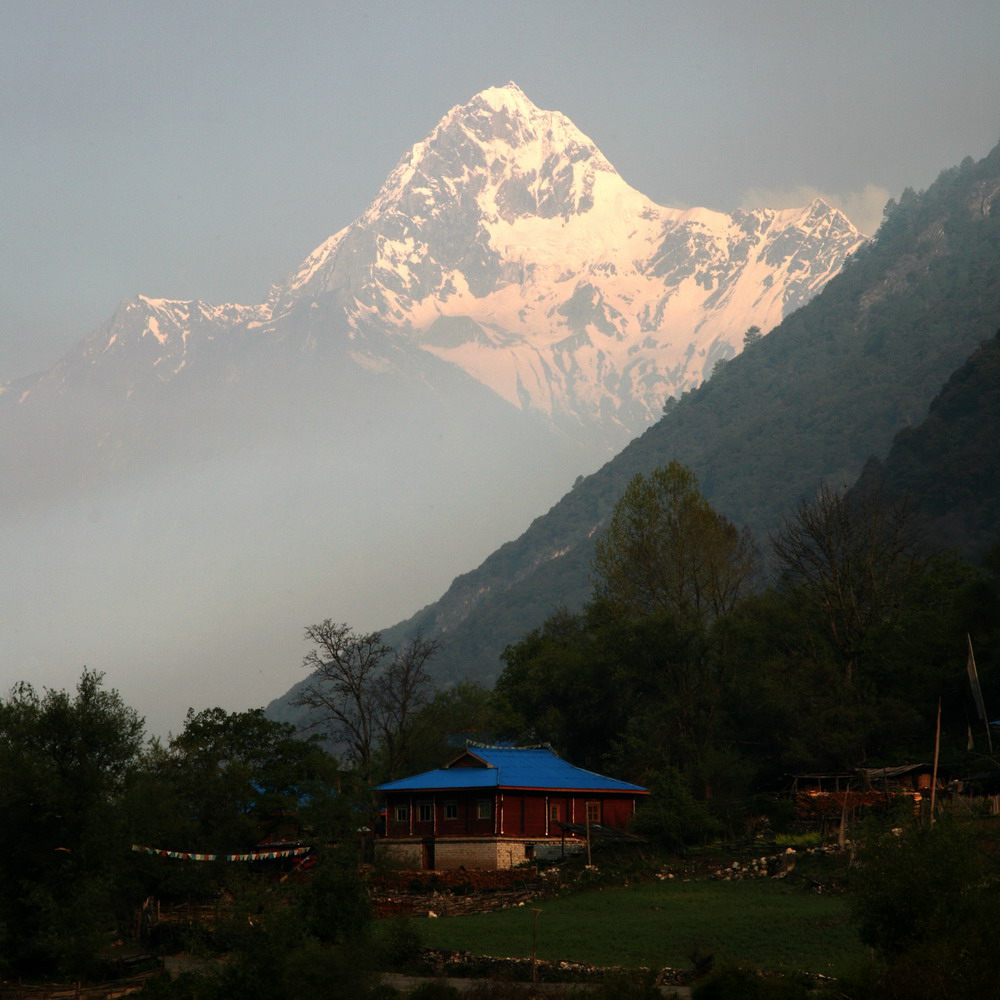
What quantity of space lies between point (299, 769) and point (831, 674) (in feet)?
94.0

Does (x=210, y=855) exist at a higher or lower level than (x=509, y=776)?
lower

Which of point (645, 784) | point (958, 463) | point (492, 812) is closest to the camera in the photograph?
point (492, 812)

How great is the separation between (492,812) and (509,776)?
6.50 ft

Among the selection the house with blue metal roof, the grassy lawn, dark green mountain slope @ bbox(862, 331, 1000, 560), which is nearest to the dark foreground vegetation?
the grassy lawn

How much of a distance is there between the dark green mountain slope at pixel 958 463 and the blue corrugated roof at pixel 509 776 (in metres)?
81.8

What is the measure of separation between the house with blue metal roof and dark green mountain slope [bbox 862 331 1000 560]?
83397mm

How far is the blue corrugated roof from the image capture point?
185ft

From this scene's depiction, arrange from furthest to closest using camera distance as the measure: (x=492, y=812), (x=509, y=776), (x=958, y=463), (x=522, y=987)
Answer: (x=958, y=463), (x=509, y=776), (x=492, y=812), (x=522, y=987)

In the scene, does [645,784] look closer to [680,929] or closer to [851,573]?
[851,573]

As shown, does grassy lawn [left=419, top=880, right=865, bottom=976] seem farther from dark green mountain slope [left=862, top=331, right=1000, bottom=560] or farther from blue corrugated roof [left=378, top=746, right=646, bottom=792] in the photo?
dark green mountain slope [left=862, top=331, right=1000, bottom=560]

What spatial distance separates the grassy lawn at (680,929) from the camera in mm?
33250

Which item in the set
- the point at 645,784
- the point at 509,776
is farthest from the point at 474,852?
the point at 645,784

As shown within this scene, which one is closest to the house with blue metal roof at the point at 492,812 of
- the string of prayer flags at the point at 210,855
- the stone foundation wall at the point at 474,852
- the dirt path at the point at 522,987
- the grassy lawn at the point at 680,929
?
the stone foundation wall at the point at 474,852

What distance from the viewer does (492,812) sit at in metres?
55.7
